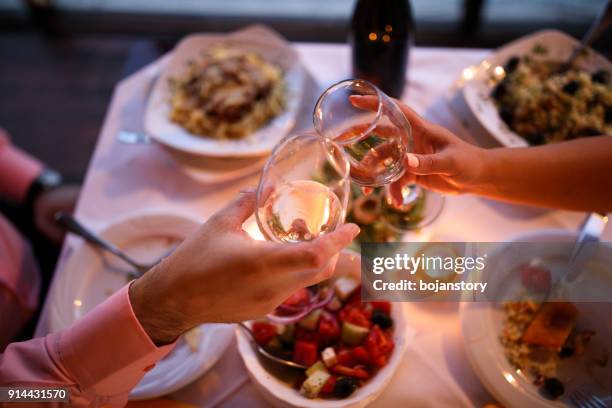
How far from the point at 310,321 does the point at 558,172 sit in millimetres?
712

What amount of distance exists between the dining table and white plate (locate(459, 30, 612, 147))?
0.06 meters

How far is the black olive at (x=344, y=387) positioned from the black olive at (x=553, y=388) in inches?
16.3

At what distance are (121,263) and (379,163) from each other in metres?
0.81

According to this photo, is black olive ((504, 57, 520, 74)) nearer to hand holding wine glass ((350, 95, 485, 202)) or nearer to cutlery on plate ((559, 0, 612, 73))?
cutlery on plate ((559, 0, 612, 73))

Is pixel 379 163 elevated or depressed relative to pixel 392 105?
depressed

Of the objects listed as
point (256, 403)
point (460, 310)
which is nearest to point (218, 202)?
point (256, 403)

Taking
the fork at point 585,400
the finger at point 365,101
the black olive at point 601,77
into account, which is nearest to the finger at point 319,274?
the finger at point 365,101

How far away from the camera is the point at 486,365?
113 centimetres

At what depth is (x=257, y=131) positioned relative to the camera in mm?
1687

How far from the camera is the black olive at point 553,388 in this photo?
1075 millimetres

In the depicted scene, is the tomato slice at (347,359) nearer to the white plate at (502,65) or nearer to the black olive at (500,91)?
the white plate at (502,65)

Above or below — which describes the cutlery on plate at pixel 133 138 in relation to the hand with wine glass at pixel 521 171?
below

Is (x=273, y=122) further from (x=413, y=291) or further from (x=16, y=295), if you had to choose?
(x=16, y=295)

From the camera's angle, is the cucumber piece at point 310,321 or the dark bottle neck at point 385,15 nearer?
the cucumber piece at point 310,321
